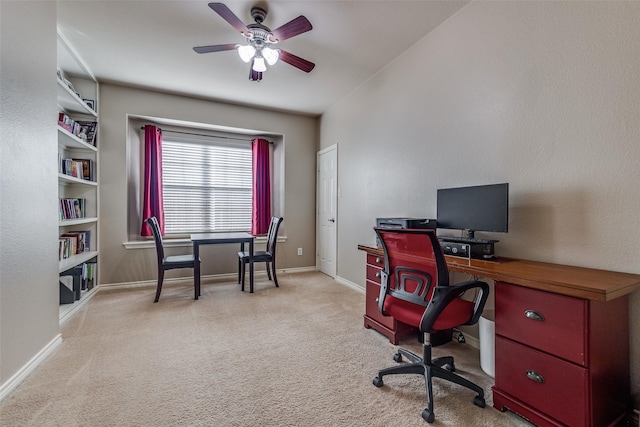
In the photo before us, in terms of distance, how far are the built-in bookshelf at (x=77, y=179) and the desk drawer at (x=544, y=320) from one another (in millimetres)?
3649

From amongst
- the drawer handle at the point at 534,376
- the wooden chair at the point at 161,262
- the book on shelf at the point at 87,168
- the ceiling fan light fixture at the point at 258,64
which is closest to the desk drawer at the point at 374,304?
the drawer handle at the point at 534,376

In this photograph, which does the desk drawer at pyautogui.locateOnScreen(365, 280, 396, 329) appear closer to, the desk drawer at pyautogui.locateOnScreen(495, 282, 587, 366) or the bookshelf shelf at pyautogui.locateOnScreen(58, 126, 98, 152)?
the desk drawer at pyautogui.locateOnScreen(495, 282, 587, 366)

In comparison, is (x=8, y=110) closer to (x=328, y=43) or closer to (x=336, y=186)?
(x=328, y=43)

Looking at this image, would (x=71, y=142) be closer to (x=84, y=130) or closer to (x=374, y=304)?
(x=84, y=130)

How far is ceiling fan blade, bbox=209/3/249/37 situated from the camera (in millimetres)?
1813

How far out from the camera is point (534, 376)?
131cm

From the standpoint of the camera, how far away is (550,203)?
1.71 meters

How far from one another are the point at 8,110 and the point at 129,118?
2.47 meters

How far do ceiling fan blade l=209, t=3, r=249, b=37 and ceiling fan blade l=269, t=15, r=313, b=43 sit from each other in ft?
0.77

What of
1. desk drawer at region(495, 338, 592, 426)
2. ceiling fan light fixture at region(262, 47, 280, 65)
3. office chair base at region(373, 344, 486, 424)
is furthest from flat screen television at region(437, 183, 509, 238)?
ceiling fan light fixture at region(262, 47, 280, 65)

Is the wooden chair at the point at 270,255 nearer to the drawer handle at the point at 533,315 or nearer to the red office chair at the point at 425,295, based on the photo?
the red office chair at the point at 425,295

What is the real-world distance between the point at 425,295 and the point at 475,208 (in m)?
0.85

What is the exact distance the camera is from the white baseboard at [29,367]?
1537 mm

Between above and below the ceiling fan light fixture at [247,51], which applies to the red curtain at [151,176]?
below
